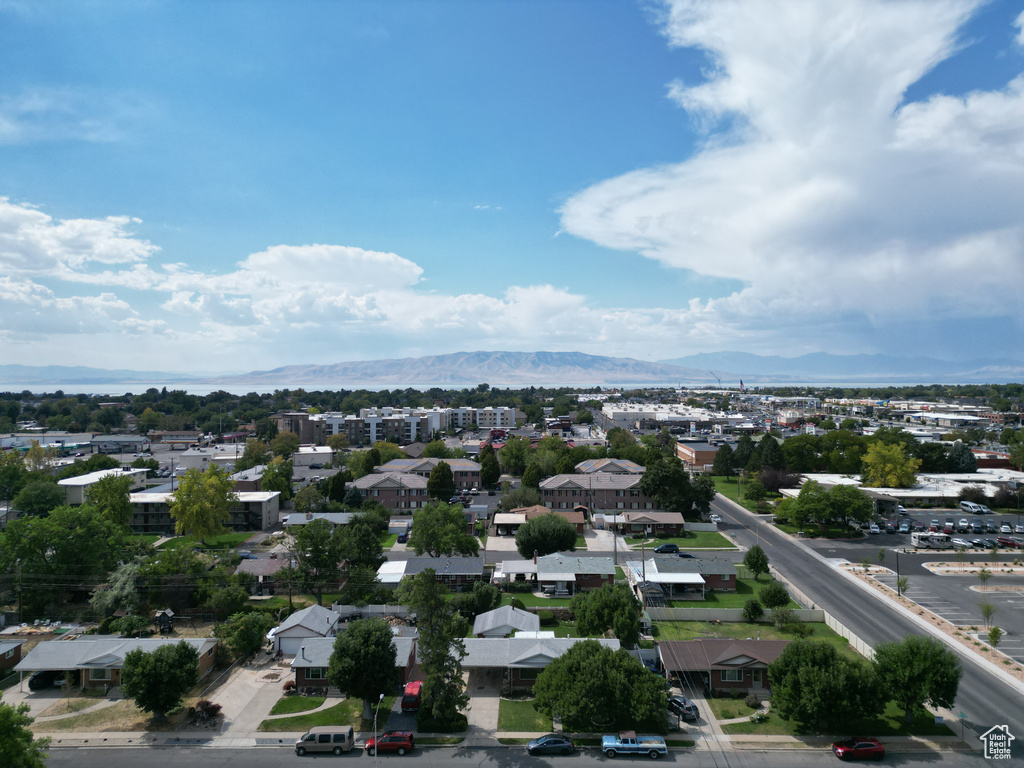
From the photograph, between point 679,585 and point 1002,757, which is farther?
point 679,585

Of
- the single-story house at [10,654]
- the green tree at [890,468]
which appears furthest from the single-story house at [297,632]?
the green tree at [890,468]

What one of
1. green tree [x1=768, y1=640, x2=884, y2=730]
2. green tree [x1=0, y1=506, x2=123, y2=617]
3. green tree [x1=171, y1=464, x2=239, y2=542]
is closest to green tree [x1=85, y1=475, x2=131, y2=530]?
green tree [x1=171, y1=464, x2=239, y2=542]

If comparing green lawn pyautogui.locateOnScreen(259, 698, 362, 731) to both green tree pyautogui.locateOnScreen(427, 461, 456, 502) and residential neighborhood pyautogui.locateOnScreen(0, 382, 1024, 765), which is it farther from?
green tree pyautogui.locateOnScreen(427, 461, 456, 502)

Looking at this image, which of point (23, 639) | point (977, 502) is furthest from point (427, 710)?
point (977, 502)

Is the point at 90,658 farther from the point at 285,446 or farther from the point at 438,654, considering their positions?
the point at 285,446

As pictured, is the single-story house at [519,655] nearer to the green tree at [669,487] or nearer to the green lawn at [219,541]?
the green lawn at [219,541]

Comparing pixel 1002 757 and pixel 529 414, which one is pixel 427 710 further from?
pixel 529 414
